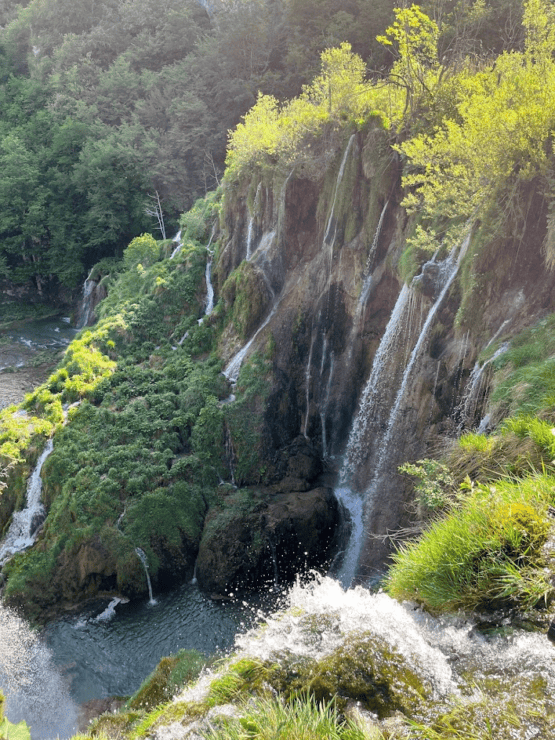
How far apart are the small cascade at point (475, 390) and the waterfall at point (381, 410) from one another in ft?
6.33

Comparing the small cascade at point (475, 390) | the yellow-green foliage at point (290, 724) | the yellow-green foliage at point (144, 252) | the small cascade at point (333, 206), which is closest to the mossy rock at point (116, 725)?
the yellow-green foliage at point (290, 724)

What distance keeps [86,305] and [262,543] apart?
23.2 m

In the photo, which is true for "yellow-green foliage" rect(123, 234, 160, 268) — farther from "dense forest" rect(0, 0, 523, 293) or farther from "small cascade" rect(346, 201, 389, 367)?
"small cascade" rect(346, 201, 389, 367)

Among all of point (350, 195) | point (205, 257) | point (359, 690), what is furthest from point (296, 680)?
point (205, 257)

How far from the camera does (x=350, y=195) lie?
1516 cm

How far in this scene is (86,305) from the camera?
30.9 m

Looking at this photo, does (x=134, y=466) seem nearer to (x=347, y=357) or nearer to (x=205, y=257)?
(x=347, y=357)

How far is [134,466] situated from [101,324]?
368 inches

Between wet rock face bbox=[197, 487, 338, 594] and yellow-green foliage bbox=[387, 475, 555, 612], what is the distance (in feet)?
28.6

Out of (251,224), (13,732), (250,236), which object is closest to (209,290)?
(250,236)

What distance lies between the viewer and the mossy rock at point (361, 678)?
3473mm

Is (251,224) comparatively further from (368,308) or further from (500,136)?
(500,136)

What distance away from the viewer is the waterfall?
474 inches

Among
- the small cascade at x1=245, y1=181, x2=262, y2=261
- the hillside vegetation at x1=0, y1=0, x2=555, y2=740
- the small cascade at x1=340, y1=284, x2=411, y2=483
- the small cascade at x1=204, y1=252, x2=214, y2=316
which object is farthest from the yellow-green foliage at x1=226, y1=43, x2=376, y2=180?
the small cascade at x1=340, y1=284, x2=411, y2=483
